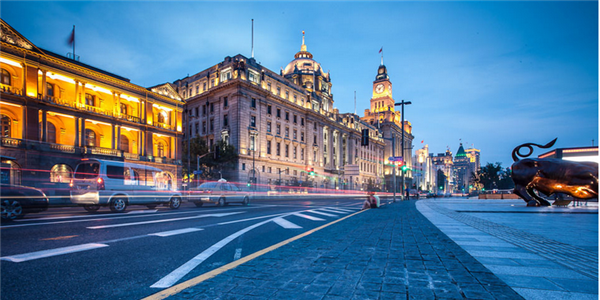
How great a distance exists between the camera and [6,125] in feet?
90.8

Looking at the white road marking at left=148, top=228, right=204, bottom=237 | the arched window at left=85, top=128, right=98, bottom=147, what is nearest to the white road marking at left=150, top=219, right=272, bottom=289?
the white road marking at left=148, top=228, right=204, bottom=237

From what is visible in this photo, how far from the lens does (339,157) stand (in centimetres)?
7838

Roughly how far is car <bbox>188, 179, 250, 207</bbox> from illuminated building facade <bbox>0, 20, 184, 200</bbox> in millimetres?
14911

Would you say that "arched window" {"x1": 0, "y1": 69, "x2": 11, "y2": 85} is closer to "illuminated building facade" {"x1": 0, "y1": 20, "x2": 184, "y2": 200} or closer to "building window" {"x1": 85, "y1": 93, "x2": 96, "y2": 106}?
"illuminated building facade" {"x1": 0, "y1": 20, "x2": 184, "y2": 200}

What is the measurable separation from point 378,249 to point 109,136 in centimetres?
3919

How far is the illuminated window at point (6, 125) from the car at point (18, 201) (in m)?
26.0

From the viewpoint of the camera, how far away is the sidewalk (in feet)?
9.14

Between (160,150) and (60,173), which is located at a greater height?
(160,150)

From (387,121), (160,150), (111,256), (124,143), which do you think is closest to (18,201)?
(111,256)

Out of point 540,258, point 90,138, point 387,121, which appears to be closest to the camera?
point 540,258

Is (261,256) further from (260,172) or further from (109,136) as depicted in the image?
(260,172)

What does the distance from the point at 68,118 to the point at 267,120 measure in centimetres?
2923

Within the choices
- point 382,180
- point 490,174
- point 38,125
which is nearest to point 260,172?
point 38,125

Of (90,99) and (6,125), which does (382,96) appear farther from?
(6,125)
